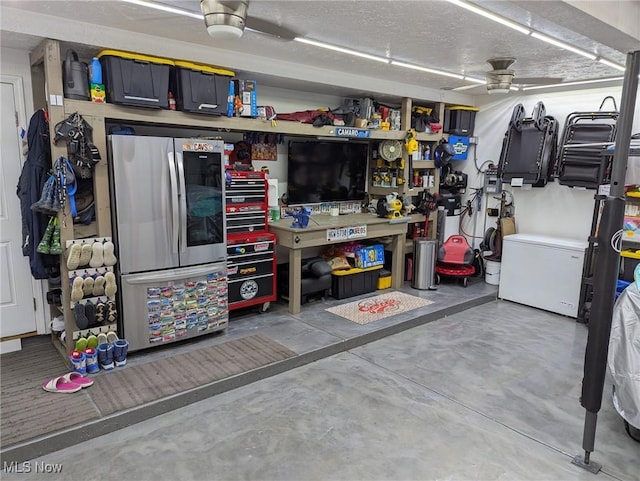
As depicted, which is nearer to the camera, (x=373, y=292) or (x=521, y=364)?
(x=521, y=364)

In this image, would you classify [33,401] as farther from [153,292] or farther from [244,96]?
[244,96]

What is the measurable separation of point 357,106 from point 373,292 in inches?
90.0

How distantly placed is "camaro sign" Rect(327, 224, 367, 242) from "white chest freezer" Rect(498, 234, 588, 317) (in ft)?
6.28

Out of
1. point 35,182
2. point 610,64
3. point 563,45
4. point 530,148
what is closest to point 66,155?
point 35,182

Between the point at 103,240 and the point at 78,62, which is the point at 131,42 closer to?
the point at 78,62

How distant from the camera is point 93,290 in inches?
128

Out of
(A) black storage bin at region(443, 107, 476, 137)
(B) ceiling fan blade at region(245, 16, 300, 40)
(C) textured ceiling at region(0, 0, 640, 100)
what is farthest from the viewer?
(A) black storage bin at region(443, 107, 476, 137)

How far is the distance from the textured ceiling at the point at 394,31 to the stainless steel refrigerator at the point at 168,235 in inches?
33.0

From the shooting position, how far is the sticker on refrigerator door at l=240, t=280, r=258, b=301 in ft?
14.1

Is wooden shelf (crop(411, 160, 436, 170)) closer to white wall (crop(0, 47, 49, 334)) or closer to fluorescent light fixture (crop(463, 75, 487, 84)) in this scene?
fluorescent light fixture (crop(463, 75, 487, 84))

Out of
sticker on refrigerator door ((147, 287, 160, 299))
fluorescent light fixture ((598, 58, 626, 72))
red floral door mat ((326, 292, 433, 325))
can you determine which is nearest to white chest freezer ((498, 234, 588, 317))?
red floral door mat ((326, 292, 433, 325))

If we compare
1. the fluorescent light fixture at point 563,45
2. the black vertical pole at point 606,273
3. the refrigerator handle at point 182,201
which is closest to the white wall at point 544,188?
the fluorescent light fixture at point 563,45

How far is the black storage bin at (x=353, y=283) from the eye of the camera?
5.07 metres

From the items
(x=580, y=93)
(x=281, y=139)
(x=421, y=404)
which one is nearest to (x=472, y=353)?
(x=421, y=404)
